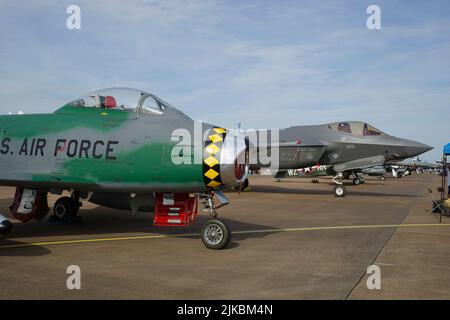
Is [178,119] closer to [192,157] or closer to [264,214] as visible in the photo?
[192,157]

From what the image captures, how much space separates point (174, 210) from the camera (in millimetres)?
7352

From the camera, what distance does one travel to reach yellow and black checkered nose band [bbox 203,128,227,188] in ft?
21.6

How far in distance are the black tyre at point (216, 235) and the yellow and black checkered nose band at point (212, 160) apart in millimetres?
741

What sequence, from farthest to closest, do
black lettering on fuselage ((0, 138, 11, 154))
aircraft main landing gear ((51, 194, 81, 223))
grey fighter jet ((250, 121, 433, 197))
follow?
grey fighter jet ((250, 121, 433, 197)) < aircraft main landing gear ((51, 194, 81, 223)) < black lettering on fuselage ((0, 138, 11, 154))

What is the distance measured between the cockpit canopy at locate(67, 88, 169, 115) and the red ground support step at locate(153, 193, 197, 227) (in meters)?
1.62

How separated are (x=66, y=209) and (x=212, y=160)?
531 centimetres

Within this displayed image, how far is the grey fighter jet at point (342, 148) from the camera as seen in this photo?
19.0 metres

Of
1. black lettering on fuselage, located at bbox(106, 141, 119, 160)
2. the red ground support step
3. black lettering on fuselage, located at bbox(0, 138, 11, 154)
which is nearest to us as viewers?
black lettering on fuselage, located at bbox(106, 141, 119, 160)

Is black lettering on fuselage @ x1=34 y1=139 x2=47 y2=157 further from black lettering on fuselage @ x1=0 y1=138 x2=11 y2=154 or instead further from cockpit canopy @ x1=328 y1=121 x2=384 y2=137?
cockpit canopy @ x1=328 y1=121 x2=384 y2=137

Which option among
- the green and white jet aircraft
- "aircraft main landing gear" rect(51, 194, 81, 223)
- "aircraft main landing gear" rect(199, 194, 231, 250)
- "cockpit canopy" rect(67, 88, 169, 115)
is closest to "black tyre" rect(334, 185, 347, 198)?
"aircraft main landing gear" rect(51, 194, 81, 223)

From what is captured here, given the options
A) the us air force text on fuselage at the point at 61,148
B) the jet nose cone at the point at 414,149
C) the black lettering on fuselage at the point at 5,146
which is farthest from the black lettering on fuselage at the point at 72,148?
the jet nose cone at the point at 414,149

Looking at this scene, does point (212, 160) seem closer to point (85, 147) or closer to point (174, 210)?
point (174, 210)

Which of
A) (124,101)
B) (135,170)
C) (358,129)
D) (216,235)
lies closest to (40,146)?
(124,101)

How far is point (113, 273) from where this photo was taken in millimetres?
5348
